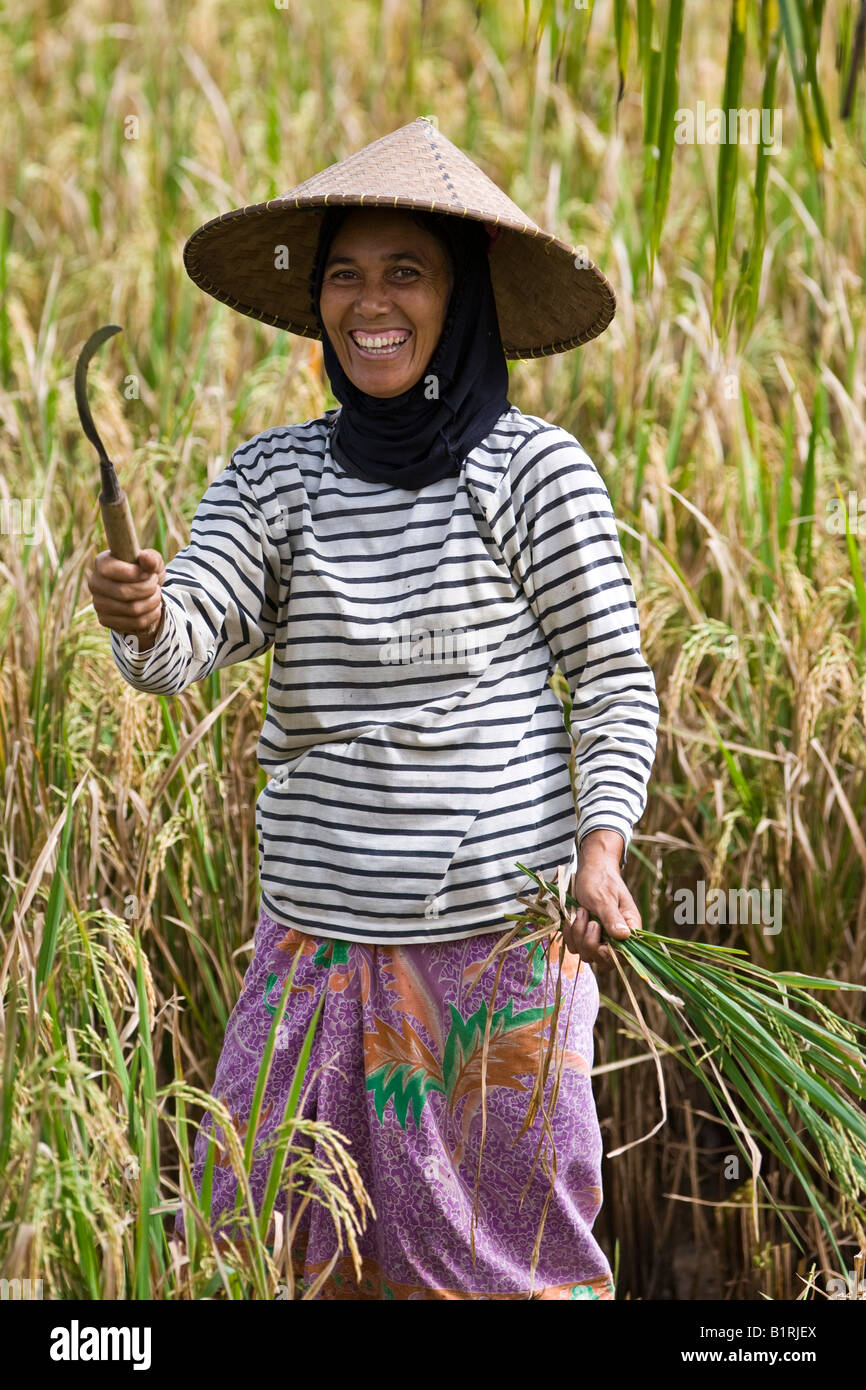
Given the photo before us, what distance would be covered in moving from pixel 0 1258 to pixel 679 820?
1.22m

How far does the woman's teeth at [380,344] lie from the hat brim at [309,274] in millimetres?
126

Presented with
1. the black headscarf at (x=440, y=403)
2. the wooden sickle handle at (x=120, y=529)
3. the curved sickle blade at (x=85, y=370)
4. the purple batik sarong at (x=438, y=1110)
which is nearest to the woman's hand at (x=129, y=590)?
the wooden sickle handle at (x=120, y=529)

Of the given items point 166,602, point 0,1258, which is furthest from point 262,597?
point 0,1258

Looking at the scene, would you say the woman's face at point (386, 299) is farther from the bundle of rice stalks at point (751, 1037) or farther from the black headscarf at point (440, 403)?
the bundle of rice stalks at point (751, 1037)

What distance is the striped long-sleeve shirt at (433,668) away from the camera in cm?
138

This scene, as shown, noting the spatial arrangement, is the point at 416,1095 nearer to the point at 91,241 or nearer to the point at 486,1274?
the point at 486,1274

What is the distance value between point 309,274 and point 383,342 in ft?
0.82

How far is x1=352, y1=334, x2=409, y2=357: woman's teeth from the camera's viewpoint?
4.55ft

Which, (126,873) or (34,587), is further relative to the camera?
(34,587)

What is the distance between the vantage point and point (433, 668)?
1.38 metres

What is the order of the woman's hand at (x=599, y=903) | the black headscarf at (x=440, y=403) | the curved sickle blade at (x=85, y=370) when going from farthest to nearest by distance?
the black headscarf at (x=440, y=403) < the woman's hand at (x=599, y=903) < the curved sickle blade at (x=85, y=370)

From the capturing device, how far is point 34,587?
7.20 ft

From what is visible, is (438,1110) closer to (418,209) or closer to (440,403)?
(440,403)

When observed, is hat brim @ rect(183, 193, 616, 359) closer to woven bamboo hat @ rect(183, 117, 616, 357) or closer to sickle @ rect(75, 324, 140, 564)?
woven bamboo hat @ rect(183, 117, 616, 357)
